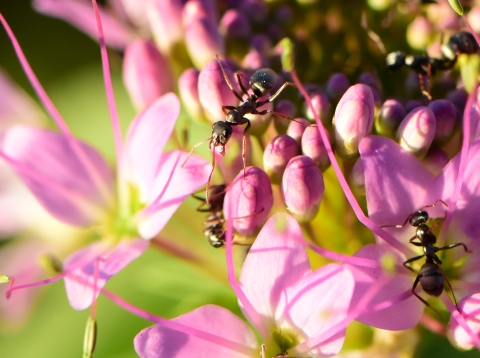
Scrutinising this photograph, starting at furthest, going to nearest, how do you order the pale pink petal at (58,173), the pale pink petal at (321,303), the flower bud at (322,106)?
the pale pink petal at (58,173), the flower bud at (322,106), the pale pink petal at (321,303)

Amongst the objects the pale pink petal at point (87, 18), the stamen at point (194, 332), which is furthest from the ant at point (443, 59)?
the pale pink petal at point (87, 18)

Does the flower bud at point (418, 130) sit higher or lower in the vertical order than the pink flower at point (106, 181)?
lower

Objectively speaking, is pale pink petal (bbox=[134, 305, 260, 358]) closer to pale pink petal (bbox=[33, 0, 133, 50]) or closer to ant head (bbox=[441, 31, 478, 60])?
ant head (bbox=[441, 31, 478, 60])

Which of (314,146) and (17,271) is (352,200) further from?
(17,271)

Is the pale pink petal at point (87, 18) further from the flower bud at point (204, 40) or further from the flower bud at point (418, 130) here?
the flower bud at point (418, 130)

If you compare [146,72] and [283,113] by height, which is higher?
[146,72]

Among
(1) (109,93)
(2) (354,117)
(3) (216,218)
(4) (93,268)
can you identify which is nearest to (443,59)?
(2) (354,117)


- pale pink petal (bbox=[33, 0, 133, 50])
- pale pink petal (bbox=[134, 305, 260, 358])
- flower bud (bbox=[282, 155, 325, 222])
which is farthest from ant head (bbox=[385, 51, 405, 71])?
pale pink petal (bbox=[33, 0, 133, 50])
